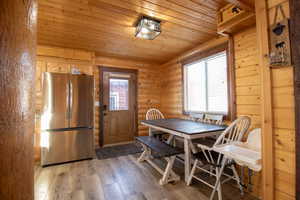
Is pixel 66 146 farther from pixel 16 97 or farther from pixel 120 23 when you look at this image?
pixel 16 97

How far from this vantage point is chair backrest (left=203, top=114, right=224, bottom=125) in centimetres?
A: 252

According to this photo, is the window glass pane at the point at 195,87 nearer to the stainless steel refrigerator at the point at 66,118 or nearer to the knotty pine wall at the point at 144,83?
the knotty pine wall at the point at 144,83

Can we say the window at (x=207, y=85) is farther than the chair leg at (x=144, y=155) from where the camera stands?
No

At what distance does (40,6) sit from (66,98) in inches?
59.3

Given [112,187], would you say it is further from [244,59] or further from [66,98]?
[244,59]

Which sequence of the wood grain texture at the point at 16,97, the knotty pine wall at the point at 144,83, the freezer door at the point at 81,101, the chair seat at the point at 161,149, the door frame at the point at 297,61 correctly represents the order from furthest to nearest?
the knotty pine wall at the point at 144,83, the freezer door at the point at 81,101, the chair seat at the point at 161,149, the door frame at the point at 297,61, the wood grain texture at the point at 16,97

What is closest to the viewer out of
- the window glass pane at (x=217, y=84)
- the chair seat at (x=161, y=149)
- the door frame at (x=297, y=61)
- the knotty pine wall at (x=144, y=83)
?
the door frame at (x=297, y=61)

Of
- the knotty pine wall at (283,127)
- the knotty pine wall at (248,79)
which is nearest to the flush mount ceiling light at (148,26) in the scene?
the knotty pine wall at (248,79)

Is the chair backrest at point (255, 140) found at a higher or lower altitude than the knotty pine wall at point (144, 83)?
lower

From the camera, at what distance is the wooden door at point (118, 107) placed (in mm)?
3842

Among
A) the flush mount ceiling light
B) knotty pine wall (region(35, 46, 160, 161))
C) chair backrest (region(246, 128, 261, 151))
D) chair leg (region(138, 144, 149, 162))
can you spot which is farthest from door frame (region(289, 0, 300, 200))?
knotty pine wall (region(35, 46, 160, 161))

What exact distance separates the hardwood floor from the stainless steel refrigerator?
0.85ft

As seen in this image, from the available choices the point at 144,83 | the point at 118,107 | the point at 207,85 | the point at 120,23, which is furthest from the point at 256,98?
the point at 118,107

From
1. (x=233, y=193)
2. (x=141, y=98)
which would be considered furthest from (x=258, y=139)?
(x=141, y=98)
